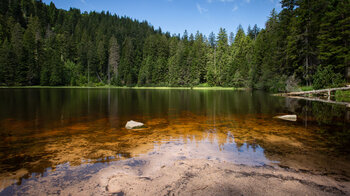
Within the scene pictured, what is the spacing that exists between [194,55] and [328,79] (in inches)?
2248

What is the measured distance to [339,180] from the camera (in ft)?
13.7

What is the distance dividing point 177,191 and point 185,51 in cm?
8359

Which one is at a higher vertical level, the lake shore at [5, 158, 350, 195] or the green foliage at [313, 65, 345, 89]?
the green foliage at [313, 65, 345, 89]

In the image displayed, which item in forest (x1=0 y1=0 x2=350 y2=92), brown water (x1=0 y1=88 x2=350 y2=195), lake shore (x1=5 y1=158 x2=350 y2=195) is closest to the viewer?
lake shore (x1=5 y1=158 x2=350 y2=195)

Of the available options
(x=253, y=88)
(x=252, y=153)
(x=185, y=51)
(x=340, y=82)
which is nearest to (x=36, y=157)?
(x=252, y=153)

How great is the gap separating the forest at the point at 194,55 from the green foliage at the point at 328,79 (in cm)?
12

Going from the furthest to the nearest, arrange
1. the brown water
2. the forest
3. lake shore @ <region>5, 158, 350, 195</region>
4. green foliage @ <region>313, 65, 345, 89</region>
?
the forest → green foliage @ <region>313, 65, 345, 89</region> → the brown water → lake shore @ <region>5, 158, 350, 195</region>

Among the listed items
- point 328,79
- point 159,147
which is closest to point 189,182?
point 159,147

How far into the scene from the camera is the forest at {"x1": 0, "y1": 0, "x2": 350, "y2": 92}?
106ft

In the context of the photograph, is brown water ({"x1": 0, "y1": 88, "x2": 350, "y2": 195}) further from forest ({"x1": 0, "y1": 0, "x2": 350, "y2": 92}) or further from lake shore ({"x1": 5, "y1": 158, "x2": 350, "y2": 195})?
forest ({"x1": 0, "y1": 0, "x2": 350, "y2": 92})


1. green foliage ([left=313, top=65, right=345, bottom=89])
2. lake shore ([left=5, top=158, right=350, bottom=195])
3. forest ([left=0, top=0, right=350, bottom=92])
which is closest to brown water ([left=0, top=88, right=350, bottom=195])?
lake shore ([left=5, top=158, right=350, bottom=195])

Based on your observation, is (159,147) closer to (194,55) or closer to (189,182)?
(189,182)

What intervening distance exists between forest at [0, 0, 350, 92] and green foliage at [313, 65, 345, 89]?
12 centimetres

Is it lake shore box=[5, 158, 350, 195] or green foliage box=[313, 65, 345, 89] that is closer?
lake shore box=[5, 158, 350, 195]
